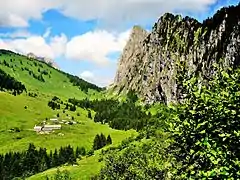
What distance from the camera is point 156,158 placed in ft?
268

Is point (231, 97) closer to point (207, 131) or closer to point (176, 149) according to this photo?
point (207, 131)

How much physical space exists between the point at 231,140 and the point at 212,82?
4439mm

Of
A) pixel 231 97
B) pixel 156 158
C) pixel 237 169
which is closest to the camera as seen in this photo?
pixel 237 169

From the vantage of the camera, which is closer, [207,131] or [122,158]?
[207,131]

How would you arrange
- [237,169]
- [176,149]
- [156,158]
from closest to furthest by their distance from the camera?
[237,169], [176,149], [156,158]

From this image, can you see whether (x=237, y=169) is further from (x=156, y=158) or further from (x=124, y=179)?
(x=124, y=179)

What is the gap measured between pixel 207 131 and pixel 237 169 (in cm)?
266

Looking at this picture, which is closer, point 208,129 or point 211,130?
point 211,130

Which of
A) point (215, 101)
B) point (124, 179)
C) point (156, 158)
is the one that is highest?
point (215, 101)

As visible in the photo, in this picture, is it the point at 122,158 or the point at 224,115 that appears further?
the point at 122,158

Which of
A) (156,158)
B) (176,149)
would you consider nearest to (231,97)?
(176,149)

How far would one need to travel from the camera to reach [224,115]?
70.5 ft

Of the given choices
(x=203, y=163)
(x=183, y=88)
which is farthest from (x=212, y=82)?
(x=203, y=163)

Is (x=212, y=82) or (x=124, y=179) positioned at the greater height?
(x=212, y=82)
